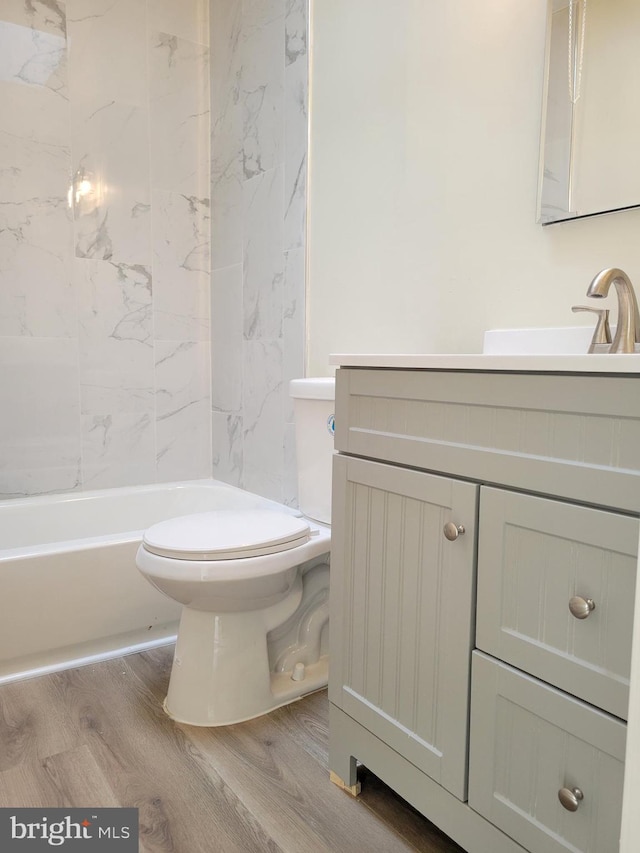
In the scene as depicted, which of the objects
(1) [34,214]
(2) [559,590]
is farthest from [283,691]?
(1) [34,214]

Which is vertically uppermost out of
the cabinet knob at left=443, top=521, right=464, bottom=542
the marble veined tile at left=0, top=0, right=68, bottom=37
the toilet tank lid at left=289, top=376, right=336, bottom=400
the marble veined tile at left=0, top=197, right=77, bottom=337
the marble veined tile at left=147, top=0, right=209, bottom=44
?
the marble veined tile at left=147, top=0, right=209, bottom=44

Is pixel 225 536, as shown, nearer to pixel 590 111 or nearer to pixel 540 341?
pixel 540 341

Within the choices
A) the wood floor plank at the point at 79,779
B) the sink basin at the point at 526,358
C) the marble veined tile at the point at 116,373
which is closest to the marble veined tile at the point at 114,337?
the marble veined tile at the point at 116,373

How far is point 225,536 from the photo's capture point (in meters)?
1.54

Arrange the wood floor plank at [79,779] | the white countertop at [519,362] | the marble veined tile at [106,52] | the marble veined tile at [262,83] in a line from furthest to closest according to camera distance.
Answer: the marble veined tile at [106,52]
the marble veined tile at [262,83]
the wood floor plank at [79,779]
the white countertop at [519,362]

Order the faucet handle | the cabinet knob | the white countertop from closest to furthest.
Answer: the white countertop < the cabinet knob < the faucet handle

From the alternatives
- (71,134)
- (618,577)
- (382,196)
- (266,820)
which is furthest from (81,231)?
(618,577)

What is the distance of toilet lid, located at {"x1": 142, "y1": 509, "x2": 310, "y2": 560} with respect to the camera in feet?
4.81

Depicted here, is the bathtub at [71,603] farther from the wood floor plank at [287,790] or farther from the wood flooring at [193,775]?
the wood floor plank at [287,790]

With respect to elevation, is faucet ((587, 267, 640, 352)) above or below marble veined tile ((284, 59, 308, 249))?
below

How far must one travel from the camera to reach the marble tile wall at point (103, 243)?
7.63 ft

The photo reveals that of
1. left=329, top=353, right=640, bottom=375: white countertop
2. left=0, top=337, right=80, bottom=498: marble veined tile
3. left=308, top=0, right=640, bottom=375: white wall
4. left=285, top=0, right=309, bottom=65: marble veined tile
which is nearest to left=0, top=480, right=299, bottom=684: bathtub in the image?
left=0, top=337, right=80, bottom=498: marble veined tile

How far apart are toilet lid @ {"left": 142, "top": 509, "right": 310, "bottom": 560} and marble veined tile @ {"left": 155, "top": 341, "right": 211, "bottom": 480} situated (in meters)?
1.05

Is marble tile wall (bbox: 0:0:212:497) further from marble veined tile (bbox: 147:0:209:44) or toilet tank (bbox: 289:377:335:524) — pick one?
toilet tank (bbox: 289:377:335:524)
